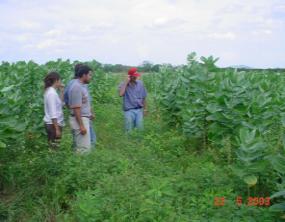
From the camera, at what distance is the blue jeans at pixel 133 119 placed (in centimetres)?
958

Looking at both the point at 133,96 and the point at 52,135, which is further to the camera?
the point at 133,96

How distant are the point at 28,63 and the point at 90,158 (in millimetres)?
5854

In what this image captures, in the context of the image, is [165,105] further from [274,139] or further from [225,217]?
[225,217]

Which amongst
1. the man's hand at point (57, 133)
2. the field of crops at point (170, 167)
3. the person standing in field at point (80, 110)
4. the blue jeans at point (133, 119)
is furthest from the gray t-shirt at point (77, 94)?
the blue jeans at point (133, 119)

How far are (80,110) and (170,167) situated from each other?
5.15 ft

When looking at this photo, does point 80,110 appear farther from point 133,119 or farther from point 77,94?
point 133,119

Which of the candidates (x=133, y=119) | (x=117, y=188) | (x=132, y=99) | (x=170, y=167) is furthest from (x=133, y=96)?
(x=117, y=188)

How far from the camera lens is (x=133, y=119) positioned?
31.6ft

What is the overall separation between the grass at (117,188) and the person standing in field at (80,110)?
0.76 ft

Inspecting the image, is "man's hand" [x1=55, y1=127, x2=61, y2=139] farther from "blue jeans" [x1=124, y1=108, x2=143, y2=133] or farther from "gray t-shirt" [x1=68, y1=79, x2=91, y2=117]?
"blue jeans" [x1=124, y1=108, x2=143, y2=133]

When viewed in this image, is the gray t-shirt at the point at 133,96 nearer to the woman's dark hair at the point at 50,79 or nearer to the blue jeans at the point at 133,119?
the blue jeans at the point at 133,119

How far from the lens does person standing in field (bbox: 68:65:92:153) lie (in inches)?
277

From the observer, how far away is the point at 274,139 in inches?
241

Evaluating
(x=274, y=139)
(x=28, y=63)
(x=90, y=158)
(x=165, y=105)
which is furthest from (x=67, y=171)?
(x=28, y=63)
